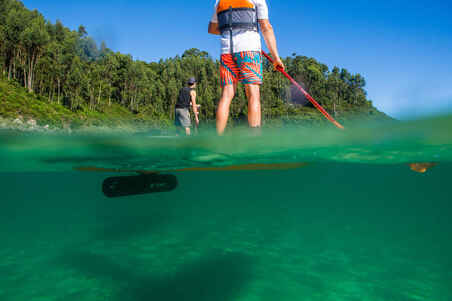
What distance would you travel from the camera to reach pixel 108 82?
240ft

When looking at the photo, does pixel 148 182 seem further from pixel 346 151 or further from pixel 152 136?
pixel 346 151

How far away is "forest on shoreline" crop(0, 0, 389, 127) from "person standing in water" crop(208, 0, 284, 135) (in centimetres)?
3285

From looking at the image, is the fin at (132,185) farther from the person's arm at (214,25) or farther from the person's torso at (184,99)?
the person's torso at (184,99)

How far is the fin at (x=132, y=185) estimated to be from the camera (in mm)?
5906

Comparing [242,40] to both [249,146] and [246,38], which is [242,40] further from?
[249,146]

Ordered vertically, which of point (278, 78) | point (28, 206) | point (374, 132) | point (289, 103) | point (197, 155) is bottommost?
point (28, 206)

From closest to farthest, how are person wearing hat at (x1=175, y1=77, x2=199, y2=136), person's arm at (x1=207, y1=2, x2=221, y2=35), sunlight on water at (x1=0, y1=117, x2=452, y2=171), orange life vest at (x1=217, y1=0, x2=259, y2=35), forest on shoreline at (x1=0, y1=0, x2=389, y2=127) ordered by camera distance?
orange life vest at (x1=217, y1=0, x2=259, y2=35), person's arm at (x1=207, y1=2, x2=221, y2=35), sunlight on water at (x1=0, y1=117, x2=452, y2=171), person wearing hat at (x1=175, y1=77, x2=199, y2=136), forest on shoreline at (x1=0, y1=0, x2=389, y2=127)

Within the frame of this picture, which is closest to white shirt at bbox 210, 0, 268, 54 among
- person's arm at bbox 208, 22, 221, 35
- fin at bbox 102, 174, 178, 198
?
person's arm at bbox 208, 22, 221, 35

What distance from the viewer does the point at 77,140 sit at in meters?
5.94

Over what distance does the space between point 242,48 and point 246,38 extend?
17 centimetres

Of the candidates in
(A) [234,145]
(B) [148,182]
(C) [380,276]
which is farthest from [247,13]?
(C) [380,276]

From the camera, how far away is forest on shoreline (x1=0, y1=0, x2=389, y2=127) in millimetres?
53781

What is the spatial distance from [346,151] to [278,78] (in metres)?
85.9

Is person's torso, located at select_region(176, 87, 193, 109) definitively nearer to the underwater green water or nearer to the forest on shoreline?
the underwater green water
